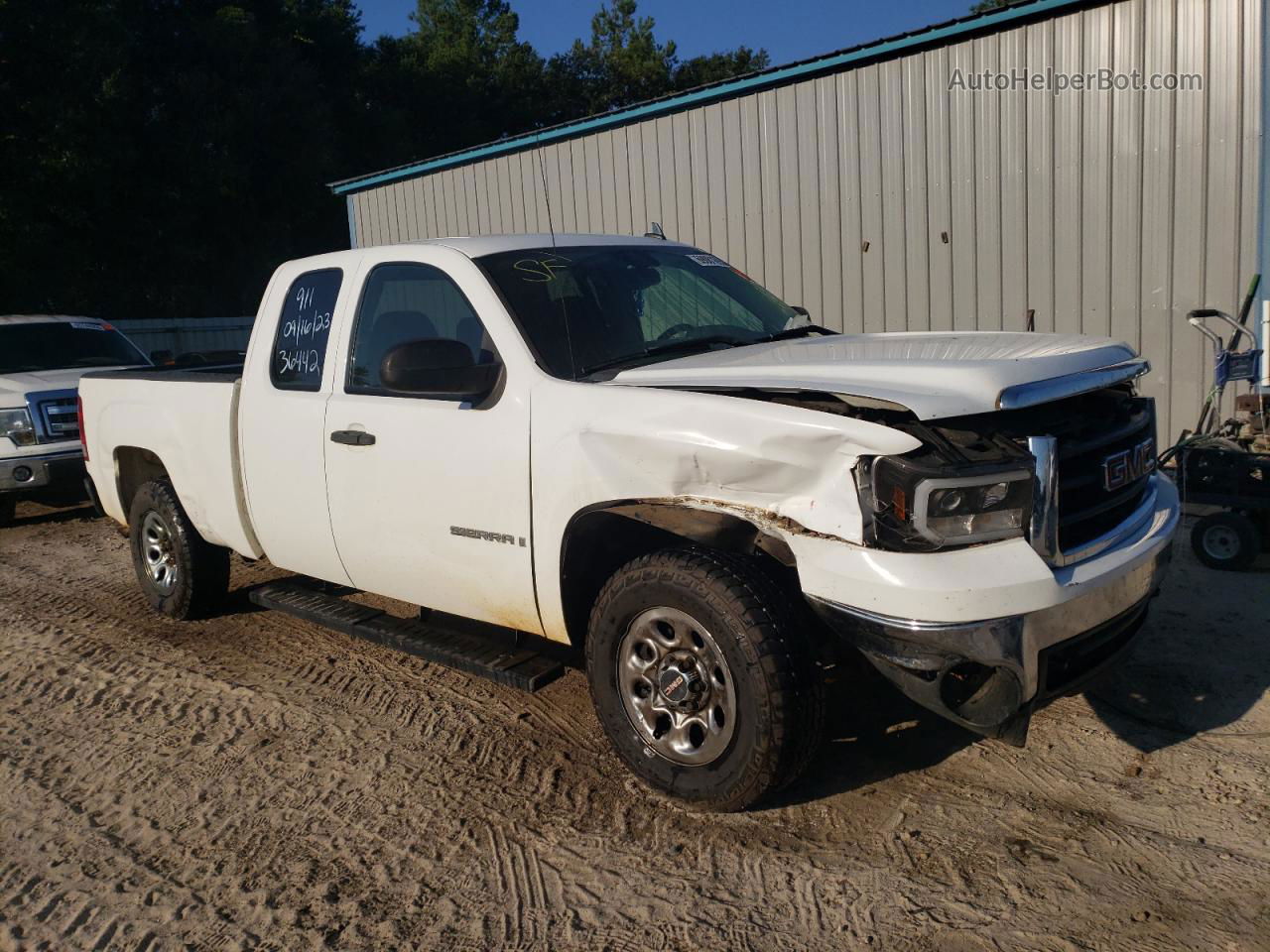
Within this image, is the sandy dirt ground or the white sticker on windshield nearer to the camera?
the sandy dirt ground

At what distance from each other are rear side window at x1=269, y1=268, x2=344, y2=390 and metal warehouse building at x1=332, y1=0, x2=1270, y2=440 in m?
6.19

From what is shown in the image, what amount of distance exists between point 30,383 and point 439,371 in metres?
7.09

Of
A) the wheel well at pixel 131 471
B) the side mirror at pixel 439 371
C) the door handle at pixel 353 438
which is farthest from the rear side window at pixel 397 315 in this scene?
the wheel well at pixel 131 471

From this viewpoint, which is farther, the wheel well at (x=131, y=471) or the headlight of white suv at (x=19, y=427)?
the headlight of white suv at (x=19, y=427)

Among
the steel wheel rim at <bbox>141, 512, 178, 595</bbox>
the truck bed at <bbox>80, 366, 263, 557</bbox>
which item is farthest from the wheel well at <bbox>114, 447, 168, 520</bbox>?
the steel wheel rim at <bbox>141, 512, 178, 595</bbox>

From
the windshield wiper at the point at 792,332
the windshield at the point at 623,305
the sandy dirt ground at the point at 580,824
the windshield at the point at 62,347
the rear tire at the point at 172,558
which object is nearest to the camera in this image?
the sandy dirt ground at the point at 580,824

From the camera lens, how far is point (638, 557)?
12.3ft

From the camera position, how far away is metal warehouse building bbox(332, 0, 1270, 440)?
26.9ft

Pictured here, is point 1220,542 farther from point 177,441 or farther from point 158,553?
point 158,553

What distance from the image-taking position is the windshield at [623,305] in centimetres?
425

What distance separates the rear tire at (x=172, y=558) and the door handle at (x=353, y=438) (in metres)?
1.85

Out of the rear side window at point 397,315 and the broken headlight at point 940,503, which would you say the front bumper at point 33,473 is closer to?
the rear side window at point 397,315

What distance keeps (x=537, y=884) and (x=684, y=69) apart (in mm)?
47149

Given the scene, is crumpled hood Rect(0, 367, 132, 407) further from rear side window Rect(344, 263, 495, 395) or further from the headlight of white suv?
rear side window Rect(344, 263, 495, 395)
